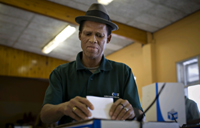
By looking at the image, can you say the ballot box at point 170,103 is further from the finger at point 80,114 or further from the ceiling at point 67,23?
the ceiling at point 67,23

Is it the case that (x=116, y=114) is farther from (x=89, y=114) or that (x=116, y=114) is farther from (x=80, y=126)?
(x=80, y=126)

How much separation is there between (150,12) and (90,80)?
5.21 meters

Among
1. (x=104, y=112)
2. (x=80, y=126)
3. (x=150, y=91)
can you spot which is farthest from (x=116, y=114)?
(x=150, y=91)

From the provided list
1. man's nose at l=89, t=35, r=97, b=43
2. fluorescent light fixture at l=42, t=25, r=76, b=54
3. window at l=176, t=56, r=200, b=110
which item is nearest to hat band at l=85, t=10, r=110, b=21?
man's nose at l=89, t=35, r=97, b=43

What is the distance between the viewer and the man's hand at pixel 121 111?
1139mm

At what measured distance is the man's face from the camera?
1597 millimetres

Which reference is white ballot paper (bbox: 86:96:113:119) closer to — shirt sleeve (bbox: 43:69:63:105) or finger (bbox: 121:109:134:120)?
finger (bbox: 121:109:134:120)

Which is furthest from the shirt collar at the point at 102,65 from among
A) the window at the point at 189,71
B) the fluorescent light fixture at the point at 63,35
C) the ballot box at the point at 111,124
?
the fluorescent light fixture at the point at 63,35

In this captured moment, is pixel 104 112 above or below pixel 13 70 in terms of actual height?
below

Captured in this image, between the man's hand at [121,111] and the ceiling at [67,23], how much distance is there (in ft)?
16.7

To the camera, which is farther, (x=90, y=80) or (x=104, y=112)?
(x=90, y=80)

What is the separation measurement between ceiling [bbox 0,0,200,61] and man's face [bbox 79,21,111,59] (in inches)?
181

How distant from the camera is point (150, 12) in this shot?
21.1ft

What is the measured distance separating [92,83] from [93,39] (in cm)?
29
